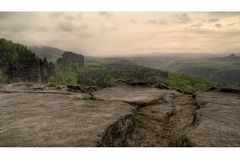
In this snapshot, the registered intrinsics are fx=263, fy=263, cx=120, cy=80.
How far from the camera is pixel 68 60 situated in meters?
136

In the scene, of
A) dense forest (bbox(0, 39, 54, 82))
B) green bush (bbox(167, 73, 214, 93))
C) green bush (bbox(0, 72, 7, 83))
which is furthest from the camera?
dense forest (bbox(0, 39, 54, 82))

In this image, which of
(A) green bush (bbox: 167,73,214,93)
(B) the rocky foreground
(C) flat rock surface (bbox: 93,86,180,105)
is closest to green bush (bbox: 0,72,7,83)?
(A) green bush (bbox: 167,73,214,93)

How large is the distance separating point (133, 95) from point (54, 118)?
4.75m

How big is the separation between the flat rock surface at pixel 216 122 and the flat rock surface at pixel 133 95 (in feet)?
6.21

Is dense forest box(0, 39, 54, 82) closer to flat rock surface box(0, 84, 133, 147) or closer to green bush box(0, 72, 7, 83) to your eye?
green bush box(0, 72, 7, 83)

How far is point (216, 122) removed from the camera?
882 centimetres

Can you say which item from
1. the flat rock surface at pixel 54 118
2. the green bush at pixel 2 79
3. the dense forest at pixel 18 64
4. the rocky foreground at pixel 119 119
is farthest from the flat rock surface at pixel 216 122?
the dense forest at pixel 18 64

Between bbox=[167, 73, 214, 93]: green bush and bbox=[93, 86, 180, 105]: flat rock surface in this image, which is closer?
bbox=[93, 86, 180, 105]: flat rock surface

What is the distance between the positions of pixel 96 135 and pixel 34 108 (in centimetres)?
413

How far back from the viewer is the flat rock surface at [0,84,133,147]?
7.10 metres

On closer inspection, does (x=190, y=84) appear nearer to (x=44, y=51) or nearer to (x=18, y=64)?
(x=44, y=51)

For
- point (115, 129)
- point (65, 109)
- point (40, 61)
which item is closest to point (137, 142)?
point (115, 129)
